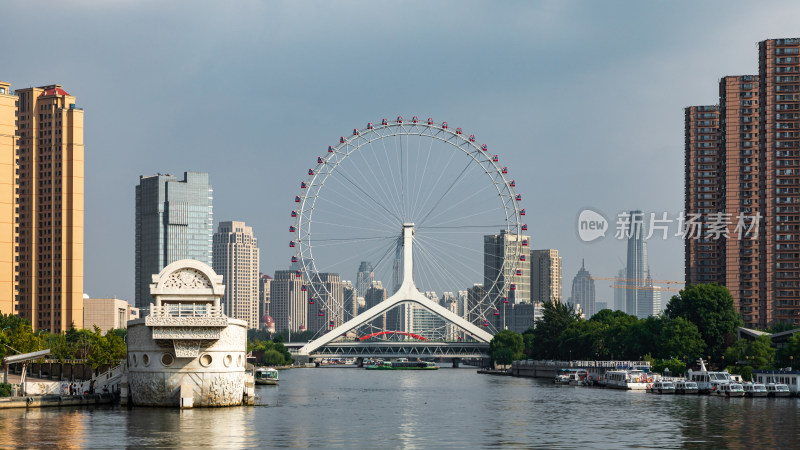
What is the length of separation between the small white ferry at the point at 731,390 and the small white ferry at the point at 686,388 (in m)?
6.03

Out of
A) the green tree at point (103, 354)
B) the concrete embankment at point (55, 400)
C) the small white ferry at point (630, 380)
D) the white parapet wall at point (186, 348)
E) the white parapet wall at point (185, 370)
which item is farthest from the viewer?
the small white ferry at point (630, 380)

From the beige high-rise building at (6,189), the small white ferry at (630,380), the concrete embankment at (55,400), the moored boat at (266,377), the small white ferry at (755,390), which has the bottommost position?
the moored boat at (266,377)

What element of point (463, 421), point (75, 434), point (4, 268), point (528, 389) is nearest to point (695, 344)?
point (528, 389)

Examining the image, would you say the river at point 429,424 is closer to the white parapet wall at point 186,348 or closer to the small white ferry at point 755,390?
the white parapet wall at point 186,348

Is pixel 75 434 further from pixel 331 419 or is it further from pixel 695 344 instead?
pixel 695 344

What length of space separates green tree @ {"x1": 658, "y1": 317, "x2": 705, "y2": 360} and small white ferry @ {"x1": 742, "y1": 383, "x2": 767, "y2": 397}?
28351 mm

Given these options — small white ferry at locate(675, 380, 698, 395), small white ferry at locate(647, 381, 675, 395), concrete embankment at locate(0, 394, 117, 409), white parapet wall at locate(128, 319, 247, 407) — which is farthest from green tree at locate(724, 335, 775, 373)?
concrete embankment at locate(0, 394, 117, 409)

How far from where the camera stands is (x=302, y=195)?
182 m

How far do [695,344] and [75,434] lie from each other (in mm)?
100177

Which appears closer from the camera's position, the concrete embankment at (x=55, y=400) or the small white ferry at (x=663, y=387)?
the concrete embankment at (x=55, y=400)

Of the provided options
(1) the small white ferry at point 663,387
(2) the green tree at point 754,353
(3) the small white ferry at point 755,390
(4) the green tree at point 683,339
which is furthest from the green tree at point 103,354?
(2) the green tree at point 754,353

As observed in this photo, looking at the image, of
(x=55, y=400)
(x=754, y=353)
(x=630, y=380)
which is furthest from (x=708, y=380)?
(x=55, y=400)

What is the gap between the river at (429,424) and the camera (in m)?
71.0

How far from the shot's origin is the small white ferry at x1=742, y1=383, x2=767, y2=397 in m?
122
